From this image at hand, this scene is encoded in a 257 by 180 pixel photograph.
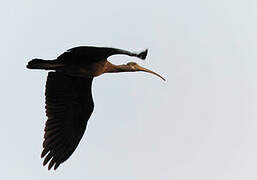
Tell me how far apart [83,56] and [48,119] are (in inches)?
96.5

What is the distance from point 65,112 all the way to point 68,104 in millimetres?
212

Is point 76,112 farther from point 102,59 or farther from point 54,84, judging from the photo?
point 102,59

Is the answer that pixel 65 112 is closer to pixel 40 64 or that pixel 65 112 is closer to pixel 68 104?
pixel 68 104

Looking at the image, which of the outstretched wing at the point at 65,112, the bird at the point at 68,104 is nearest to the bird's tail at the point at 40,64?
the bird at the point at 68,104

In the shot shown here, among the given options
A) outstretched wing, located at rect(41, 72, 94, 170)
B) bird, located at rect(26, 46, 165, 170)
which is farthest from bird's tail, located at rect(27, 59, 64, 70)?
outstretched wing, located at rect(41, 72, 94, 170)

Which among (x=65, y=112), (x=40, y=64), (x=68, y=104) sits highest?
(x=40, y=64)

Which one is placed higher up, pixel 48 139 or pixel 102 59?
pixel 102 59

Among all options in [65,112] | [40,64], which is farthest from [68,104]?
[40,64]

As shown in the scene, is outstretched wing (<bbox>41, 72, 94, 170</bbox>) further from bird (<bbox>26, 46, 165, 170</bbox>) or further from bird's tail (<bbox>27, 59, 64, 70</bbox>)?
bird's tail (<bbox>27, 59, 64, 70</bbox>)

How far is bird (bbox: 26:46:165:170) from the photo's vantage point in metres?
15.8

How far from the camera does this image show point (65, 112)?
17000 millimetres

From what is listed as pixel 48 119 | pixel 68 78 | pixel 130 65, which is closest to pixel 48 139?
pixel 48 119

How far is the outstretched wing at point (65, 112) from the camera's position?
16469 millimetres

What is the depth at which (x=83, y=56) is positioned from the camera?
1496 centimetres
